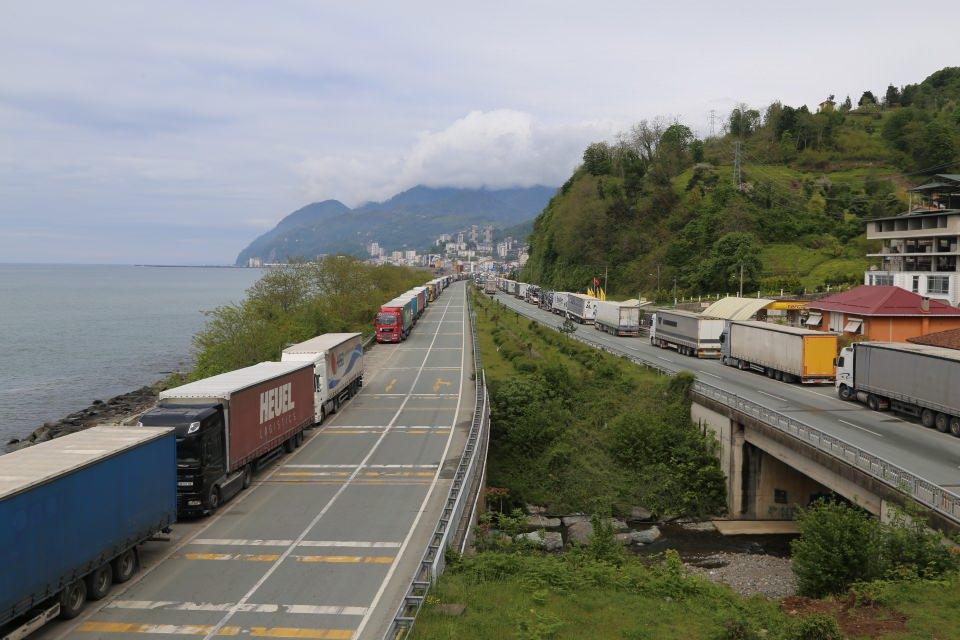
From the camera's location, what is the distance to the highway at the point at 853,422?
2172 cm

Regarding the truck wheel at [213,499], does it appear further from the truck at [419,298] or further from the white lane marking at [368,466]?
the truck at [419,298]

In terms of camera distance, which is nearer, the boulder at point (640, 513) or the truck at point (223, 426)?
the truck at point (223, 426)

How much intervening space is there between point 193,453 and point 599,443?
923 inches

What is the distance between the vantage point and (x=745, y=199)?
101188 millimetres

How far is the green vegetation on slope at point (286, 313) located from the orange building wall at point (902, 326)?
34.7m

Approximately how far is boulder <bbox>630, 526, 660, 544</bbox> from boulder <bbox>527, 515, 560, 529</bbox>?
310 centimetres

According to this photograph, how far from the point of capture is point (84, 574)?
13.0 m

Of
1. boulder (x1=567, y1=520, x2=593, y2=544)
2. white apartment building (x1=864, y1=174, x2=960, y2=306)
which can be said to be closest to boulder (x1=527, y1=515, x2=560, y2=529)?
boulder (x1=567, y1=520, x2=593, y2=544)

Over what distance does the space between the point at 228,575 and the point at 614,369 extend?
3342 cm

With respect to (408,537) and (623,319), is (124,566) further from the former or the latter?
(623,319)

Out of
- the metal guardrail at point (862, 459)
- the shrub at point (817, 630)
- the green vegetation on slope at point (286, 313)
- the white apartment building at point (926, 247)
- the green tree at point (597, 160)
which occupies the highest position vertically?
the green tree at point (597, 160)

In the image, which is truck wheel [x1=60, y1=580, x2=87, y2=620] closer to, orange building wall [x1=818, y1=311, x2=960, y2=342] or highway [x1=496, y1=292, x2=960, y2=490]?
highway [x1=496, y1=292, x2=960, y2=490]

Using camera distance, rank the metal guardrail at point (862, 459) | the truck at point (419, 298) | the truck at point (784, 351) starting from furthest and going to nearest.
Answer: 1. the truck at point (419, 298)
2. the truck at point (784, 351)
3. the metal guardrail at point (862, 459)

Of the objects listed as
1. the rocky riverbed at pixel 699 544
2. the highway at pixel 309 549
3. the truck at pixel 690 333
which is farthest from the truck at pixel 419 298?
the rocky riverbed at pixel 699 544
